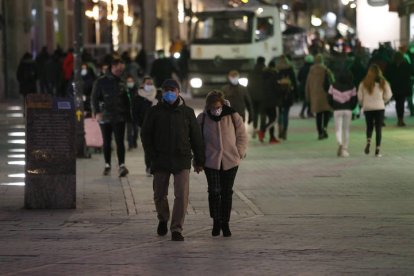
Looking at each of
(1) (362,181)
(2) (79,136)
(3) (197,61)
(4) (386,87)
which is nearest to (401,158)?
(4) (386,87)

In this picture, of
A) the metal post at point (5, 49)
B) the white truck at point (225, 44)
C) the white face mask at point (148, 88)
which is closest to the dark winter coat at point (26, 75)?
the white truck at point (225, 44)

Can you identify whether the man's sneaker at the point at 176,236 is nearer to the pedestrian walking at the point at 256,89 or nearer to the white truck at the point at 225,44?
the pedestrian walking at the point at 256,89

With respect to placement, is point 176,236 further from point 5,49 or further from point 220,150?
point 5,49

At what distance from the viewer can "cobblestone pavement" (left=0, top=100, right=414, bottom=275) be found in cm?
1109

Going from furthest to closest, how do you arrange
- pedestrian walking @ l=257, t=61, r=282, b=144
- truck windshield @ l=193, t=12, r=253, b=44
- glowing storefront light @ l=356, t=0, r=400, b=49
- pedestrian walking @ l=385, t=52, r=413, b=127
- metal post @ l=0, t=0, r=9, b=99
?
1. metal post @ l=0, t=0, r=9, b=99
2. glowing storefront light @ l=356, t=0, r=400, b=49
3. truck windshield @ l=193, t=12, r=253, b=44
4. pedestrian walking @ l=385, t=52, r=413, b=127
5. pedestrian walking @ l=257, t=61, r=282, b=144

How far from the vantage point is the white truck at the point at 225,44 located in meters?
41.6

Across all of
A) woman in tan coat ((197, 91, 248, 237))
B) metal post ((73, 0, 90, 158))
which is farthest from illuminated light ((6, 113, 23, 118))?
woman in tan coat ((197, 91, 248, 237))

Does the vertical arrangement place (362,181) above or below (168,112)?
below

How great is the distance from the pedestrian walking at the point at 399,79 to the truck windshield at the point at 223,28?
12.7m

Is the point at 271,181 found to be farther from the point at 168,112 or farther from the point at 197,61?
the point at 197,61

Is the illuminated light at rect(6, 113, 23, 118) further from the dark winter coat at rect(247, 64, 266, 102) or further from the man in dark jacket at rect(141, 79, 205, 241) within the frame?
the man in dark jacket at rect(141, 79, 205, 241)

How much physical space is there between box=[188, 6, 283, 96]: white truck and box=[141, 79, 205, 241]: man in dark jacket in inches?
1126

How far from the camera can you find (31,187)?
594 inches

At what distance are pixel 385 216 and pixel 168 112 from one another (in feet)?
10.3
